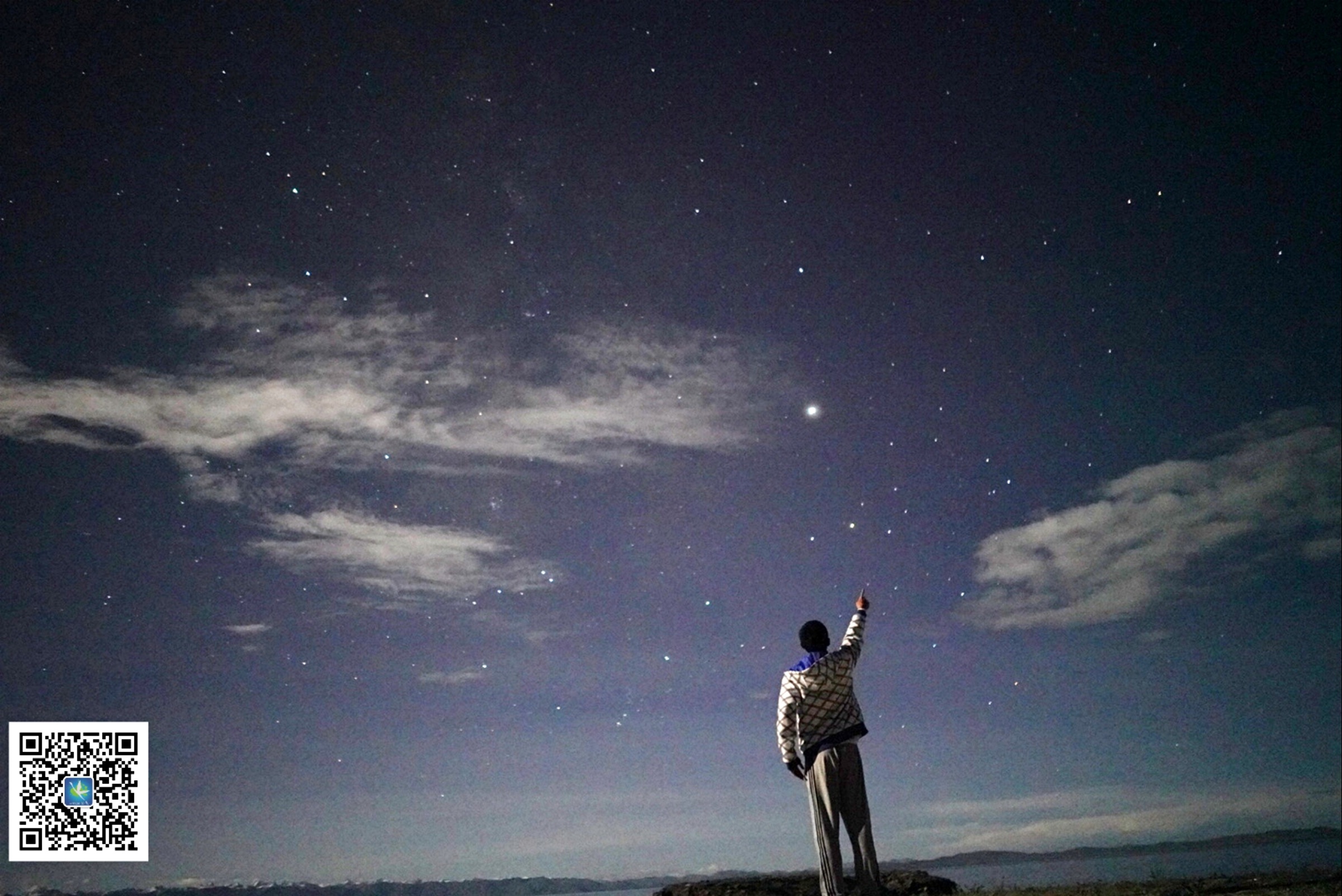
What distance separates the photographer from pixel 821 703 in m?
7.77

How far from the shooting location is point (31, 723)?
669 inches

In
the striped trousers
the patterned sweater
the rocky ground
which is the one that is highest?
the patterned sweater

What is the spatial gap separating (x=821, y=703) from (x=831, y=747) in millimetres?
388

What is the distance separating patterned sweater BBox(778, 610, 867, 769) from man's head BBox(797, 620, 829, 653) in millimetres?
62

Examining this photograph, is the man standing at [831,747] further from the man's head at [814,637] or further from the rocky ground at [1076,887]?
the rocky ground at [1076,887]

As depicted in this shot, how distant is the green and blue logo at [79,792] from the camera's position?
56.7 ft

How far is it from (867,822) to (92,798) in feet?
54.4

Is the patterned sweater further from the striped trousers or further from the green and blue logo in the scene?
the green and blue logo

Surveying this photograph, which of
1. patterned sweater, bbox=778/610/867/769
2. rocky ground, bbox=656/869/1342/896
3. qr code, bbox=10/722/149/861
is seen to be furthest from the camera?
qr code, bbox=10/722/149/861

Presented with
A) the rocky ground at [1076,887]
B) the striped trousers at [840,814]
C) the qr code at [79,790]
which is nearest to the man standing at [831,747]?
the striped trousers at [840,814]

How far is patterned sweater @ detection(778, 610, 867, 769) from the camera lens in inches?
304

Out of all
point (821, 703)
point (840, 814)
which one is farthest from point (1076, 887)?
point (821, 703)

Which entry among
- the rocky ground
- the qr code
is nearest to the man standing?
the rocky ground

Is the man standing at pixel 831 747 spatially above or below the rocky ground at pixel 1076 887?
above
